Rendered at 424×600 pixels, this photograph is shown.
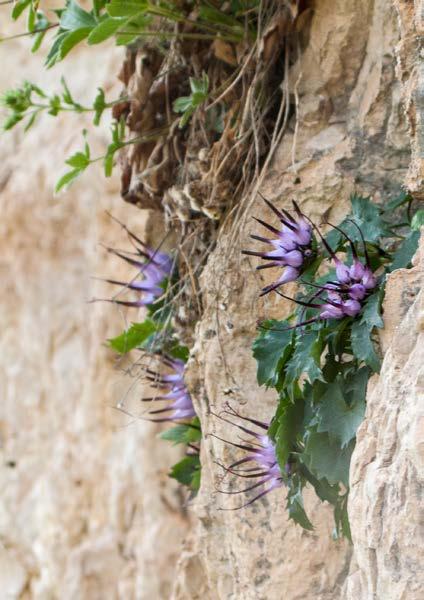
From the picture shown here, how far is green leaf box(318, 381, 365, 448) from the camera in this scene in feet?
3.56

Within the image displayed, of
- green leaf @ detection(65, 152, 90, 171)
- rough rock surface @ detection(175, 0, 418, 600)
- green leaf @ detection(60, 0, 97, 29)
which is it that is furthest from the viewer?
green leaf @ detection(65, 152, 90, 171)

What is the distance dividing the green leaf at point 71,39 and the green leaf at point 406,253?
639 millimetres

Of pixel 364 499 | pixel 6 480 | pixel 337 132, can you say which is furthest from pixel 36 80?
pixel 364 499

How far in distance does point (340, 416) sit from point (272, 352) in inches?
4.8

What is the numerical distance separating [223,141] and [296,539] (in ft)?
2.08

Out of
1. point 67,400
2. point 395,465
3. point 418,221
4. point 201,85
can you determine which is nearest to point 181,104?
point 201,85

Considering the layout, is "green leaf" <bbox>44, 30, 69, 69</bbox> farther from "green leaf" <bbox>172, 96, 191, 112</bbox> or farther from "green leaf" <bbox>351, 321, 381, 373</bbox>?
"green leaf" <bbox>351, 321, 381, 373</bbox>

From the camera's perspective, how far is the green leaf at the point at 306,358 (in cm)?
108

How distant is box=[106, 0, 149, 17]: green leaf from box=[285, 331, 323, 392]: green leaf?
0.57 meters

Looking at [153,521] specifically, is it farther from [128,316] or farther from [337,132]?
[337,132]

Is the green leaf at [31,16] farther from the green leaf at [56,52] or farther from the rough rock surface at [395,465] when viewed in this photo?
the rough rock surface at [395,465]

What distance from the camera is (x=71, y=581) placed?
87.5 inches

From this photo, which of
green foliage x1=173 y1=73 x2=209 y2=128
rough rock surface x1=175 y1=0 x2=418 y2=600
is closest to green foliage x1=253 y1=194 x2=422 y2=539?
rough rock surface x1=175 y1=0 x2=418 y2=600

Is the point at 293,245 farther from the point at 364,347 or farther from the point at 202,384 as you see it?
the point at 202,384
